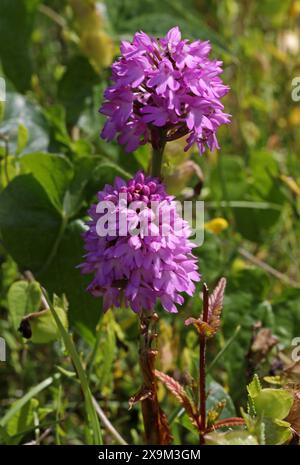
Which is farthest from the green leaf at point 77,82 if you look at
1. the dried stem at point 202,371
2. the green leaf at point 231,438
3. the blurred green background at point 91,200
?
the green leaf at point 231,438

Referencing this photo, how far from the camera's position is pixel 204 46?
0.71 m

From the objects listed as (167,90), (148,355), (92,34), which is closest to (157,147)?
(167,90)

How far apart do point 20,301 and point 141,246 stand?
0.94ft

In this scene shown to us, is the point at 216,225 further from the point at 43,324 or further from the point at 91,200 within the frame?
the point at 43,324

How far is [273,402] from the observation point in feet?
2.11

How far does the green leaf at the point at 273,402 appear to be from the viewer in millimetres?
639

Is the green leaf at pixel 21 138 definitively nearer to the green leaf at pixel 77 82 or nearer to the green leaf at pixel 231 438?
the green leaf at pixel 77 82

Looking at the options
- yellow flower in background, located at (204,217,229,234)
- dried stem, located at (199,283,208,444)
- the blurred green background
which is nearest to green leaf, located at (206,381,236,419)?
the blurred green background

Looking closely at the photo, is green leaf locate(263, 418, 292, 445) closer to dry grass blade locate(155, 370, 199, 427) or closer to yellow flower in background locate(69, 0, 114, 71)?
dry grass blade locate(155, 370, 199, 427)

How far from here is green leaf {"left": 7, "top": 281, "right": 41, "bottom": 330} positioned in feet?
2.90

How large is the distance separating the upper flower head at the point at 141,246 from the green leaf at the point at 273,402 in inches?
4.4

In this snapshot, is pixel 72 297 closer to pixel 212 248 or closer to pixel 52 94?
pixel 212 248

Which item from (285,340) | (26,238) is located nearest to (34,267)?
(26,238)
